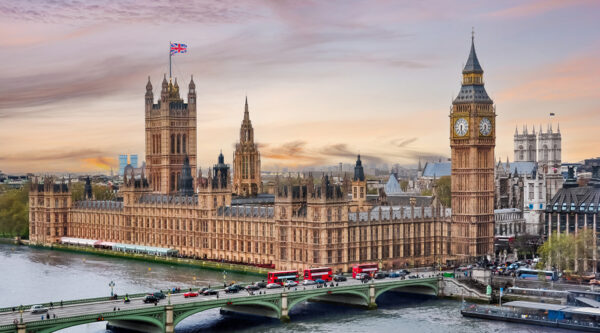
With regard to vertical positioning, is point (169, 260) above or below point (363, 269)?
below

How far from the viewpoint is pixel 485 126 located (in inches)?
5231

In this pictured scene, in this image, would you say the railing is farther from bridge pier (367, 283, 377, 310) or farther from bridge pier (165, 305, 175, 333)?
bridge pier (165, 305, 175, 333)

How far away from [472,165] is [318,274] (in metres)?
32.7

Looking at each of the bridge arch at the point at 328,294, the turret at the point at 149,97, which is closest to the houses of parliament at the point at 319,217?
the bridge arch at the point at 328,294

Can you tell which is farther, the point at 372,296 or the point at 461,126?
the point at 461,126

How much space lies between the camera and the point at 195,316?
329 ft

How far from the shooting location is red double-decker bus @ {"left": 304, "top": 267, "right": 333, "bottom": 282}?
363 feet

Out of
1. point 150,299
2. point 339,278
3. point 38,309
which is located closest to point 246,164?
point 339,278

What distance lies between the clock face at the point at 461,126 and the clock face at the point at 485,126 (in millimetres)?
2045

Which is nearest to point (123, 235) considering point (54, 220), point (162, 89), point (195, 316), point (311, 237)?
point (54, 220)

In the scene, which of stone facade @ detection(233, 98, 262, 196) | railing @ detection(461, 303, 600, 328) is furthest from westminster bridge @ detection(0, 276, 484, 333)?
stone facade @ detection(233, 98, 262, 196)

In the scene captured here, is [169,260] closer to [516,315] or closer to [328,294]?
[328,294]

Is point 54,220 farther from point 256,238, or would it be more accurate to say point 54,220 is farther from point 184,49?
point 256,238

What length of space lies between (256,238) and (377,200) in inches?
1261
